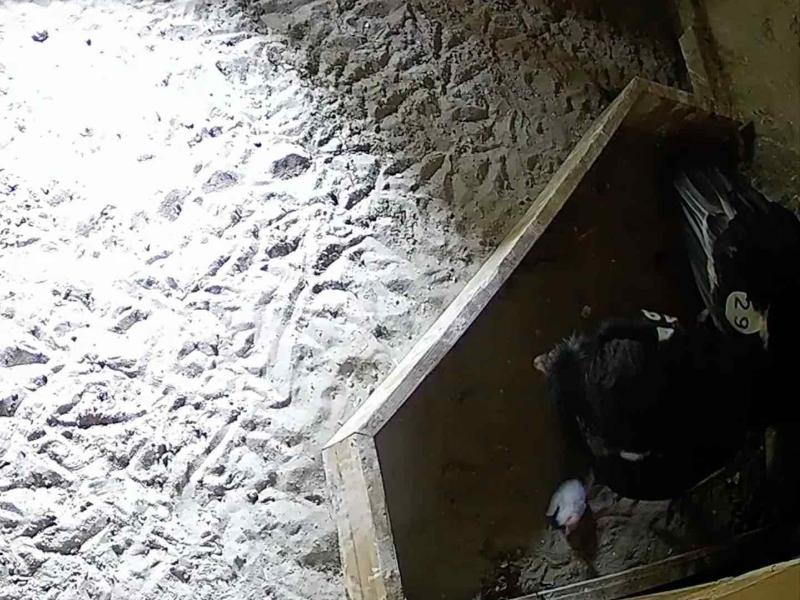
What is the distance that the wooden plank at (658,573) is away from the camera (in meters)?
1.63

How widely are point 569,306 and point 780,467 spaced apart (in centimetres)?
51

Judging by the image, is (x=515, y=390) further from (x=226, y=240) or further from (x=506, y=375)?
(x=226, y=240)

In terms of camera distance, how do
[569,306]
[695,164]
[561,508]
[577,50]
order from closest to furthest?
[561,508], [569,306], [695,164], [577,50]

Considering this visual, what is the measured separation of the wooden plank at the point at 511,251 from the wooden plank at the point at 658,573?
40 cm

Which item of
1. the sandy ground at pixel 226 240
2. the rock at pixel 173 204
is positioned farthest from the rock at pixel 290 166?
the rock at pixel 173 204

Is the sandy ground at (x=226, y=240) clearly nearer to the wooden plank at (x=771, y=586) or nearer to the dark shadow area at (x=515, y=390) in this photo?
the dark shadow area at (x=515, y=390)

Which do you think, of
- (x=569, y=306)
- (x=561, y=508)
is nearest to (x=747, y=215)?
(x=569, y=306)

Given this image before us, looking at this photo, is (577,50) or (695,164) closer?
(695,164)

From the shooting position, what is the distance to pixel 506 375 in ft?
6.07

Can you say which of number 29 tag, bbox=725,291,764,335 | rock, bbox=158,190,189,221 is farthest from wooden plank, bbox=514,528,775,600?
rock, bbox=158,190,189,221

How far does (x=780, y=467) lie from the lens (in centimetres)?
186

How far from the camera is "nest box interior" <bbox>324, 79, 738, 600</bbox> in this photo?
5.32ft

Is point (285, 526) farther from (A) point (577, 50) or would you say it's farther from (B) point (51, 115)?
(A) point (577, 50)

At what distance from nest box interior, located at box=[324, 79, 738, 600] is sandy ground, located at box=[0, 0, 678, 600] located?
0.30ft
